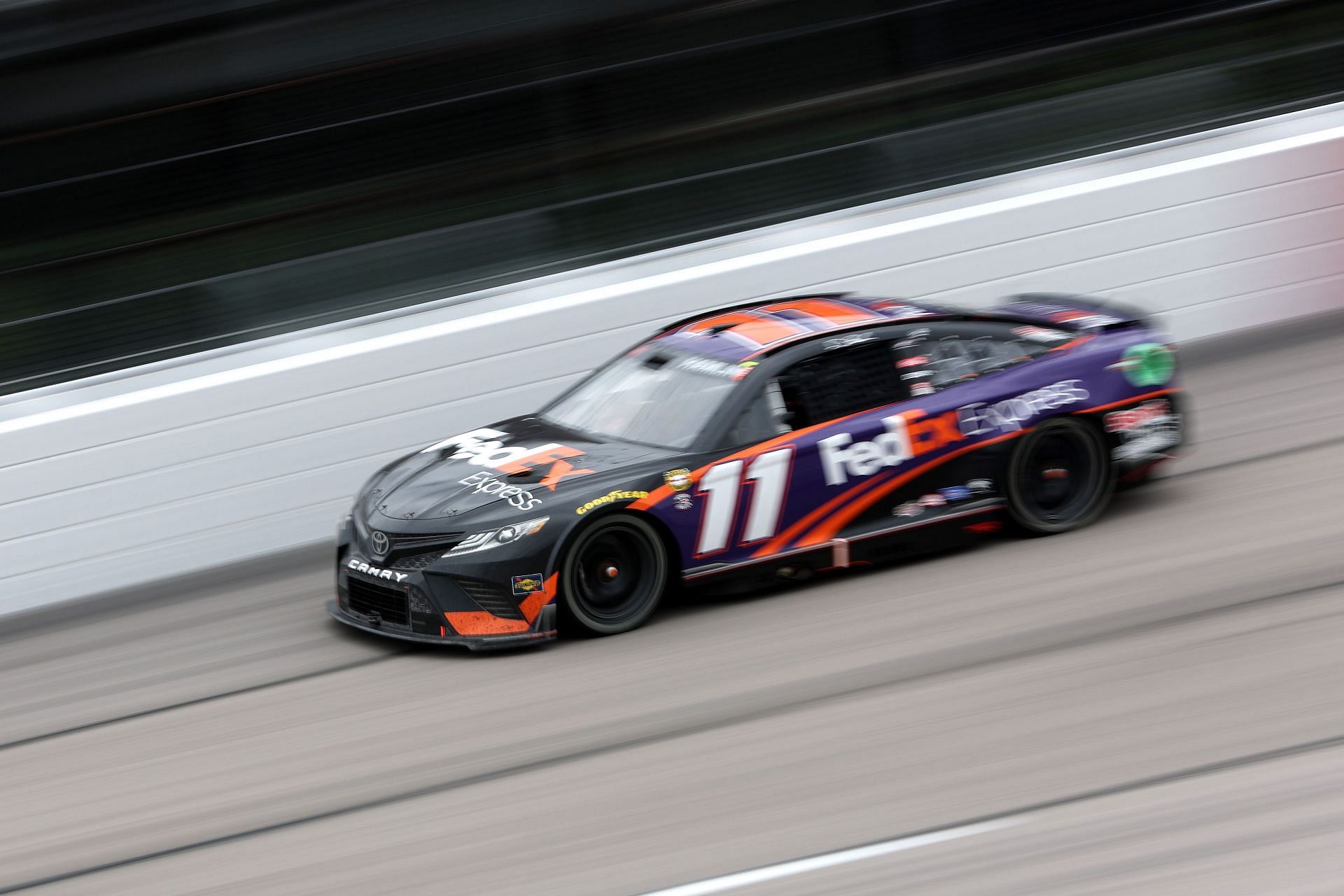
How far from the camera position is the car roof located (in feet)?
24.3

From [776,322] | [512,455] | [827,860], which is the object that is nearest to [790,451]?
[776,322]

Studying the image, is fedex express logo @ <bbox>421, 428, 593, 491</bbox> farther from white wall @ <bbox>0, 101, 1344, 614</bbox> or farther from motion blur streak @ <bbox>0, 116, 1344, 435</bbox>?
motion blur streak @ <bbox>0, 116, 1344, 435</bbox>

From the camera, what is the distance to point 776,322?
25.1ft

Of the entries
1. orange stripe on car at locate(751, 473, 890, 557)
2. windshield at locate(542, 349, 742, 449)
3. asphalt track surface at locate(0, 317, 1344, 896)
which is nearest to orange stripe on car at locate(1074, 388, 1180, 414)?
asphalt track surface at locate(0, 317, 1344, 896)

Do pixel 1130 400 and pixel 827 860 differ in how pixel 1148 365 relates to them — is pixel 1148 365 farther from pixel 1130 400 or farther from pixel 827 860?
pixel 827 860

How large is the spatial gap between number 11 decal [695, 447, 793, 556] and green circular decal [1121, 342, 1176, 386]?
6.66 ft

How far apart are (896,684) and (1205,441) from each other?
13.3 ft

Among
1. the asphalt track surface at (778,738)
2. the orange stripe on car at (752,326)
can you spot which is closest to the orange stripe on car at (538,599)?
the asphalt track surface at (778,738)

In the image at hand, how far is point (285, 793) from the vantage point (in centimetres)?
551

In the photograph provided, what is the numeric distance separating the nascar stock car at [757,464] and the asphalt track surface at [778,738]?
24cm

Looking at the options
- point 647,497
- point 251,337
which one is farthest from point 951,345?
point 251,337

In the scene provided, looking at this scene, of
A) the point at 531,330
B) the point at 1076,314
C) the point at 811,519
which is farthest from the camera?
the point at 531,330

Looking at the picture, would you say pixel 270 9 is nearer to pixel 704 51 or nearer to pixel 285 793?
pixel 704 51

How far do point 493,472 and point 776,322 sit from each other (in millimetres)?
1672
